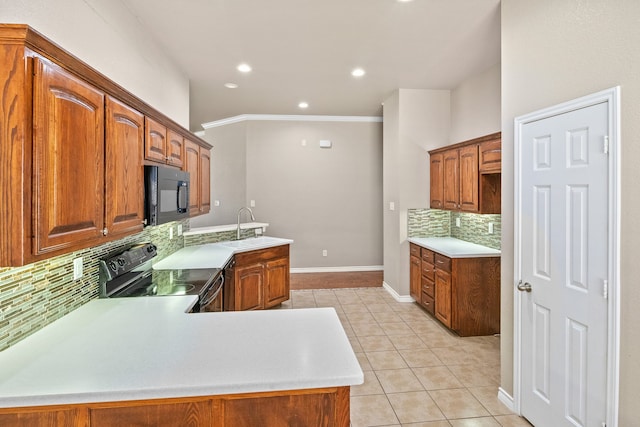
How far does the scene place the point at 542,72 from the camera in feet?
6.84

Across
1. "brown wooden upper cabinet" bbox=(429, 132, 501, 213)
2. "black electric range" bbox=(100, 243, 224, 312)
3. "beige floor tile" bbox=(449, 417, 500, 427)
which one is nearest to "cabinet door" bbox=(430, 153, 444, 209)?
"brown wooden upper cabinet" bbox=(429, 132, 501, 213)

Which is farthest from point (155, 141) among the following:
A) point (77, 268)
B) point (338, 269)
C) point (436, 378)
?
point (338, 269)

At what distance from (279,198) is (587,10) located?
5.15 meters

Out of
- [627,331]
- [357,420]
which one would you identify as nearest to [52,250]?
[357,420]

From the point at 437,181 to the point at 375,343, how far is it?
2.28 metres

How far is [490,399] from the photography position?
2.48 meters

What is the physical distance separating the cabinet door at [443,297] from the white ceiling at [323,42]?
2318 millimetres

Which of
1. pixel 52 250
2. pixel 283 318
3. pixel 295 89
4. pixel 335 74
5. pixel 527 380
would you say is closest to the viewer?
pixel 52 250

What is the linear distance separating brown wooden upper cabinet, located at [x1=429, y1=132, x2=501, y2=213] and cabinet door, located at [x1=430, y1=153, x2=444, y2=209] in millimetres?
13

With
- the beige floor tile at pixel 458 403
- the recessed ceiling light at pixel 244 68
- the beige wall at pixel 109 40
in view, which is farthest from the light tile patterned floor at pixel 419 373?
the recessed ceiling light at pixel 244 68

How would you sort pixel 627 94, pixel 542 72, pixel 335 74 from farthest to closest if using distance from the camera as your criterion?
pixel 335 74, pixel 542 72, pixel 627 94

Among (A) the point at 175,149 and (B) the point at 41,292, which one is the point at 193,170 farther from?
(B) the point at 41,292

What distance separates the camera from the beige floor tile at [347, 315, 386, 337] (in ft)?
12.0

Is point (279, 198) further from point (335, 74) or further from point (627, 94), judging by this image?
point (627, 94)
